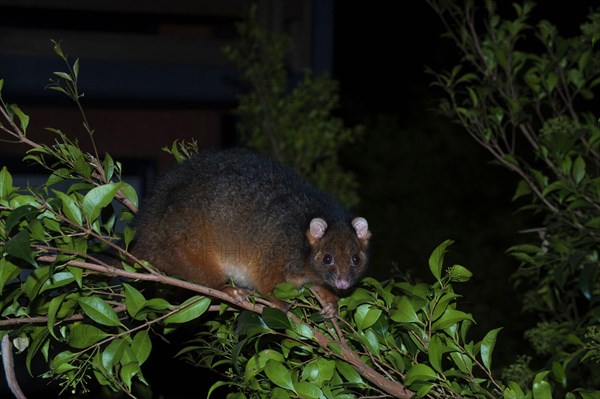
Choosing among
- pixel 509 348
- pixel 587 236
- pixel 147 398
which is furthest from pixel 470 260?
pixel 147 398

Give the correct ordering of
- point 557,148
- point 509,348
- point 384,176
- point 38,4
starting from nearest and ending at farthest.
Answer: point 557,148 → point 38,4 → point 509,348 → point 384,176

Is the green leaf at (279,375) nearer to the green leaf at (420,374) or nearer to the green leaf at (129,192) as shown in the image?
the green leaf at (420,374)

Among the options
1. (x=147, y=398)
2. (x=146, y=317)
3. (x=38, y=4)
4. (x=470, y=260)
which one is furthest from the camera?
(x=470, y=260)

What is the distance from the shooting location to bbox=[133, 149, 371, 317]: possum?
Result: 3.43m

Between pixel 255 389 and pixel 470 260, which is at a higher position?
pixel 255 389

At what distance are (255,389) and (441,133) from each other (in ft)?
32.0

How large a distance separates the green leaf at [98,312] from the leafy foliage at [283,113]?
419cm

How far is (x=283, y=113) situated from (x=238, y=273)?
3.07 m

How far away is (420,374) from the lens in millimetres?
2188

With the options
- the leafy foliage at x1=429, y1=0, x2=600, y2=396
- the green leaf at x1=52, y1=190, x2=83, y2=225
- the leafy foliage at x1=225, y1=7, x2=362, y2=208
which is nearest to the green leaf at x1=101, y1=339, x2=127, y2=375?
the green leaf at x1=52, y1=190, x2=83, y2=225

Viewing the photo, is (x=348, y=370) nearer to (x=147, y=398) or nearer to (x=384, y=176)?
(x=147, y=398)

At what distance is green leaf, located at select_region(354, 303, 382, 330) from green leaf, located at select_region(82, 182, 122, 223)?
2.41ft

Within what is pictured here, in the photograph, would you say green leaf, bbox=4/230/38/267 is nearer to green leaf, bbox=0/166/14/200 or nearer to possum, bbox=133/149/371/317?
green leaf, bbox=0/166/14/200

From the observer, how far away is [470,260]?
33.7 feet
